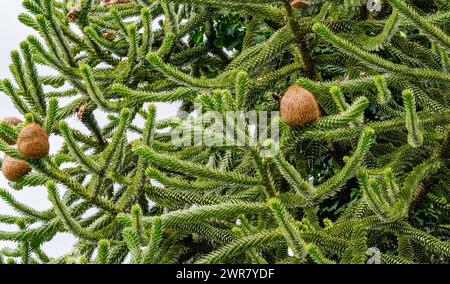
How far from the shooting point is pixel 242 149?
2.62 meters

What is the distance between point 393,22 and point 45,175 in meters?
1.88

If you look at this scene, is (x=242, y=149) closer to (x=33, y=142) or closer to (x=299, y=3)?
(x=33, y=142)

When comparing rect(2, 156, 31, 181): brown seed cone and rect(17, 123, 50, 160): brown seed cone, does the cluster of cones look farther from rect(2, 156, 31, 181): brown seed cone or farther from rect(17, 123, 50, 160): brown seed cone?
rect(2, 156, 31, 181): brown seed cone

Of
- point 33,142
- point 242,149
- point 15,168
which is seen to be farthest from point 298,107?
point 15,168

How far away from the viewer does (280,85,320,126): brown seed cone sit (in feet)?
8.00

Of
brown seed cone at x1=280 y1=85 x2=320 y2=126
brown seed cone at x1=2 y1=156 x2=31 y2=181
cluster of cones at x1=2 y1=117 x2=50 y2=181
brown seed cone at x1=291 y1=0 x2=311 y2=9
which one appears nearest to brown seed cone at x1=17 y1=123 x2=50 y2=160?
cluster of cones at x1=2 y1=117 x2=50 y2=181

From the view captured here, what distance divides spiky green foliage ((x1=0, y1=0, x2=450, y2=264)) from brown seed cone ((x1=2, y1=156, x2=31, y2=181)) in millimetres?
77

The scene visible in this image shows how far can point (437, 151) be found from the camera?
3.51 m

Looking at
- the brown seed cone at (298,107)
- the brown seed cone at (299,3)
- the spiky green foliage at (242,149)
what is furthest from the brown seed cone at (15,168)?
the brown seed cone at (299,3)

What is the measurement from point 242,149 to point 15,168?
3.72 ft

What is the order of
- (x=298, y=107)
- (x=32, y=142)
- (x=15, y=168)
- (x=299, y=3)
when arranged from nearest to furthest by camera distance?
(x=298, y=107)
(x=32, y=142)
(x=15, y=168)
(x=299, y=3)
